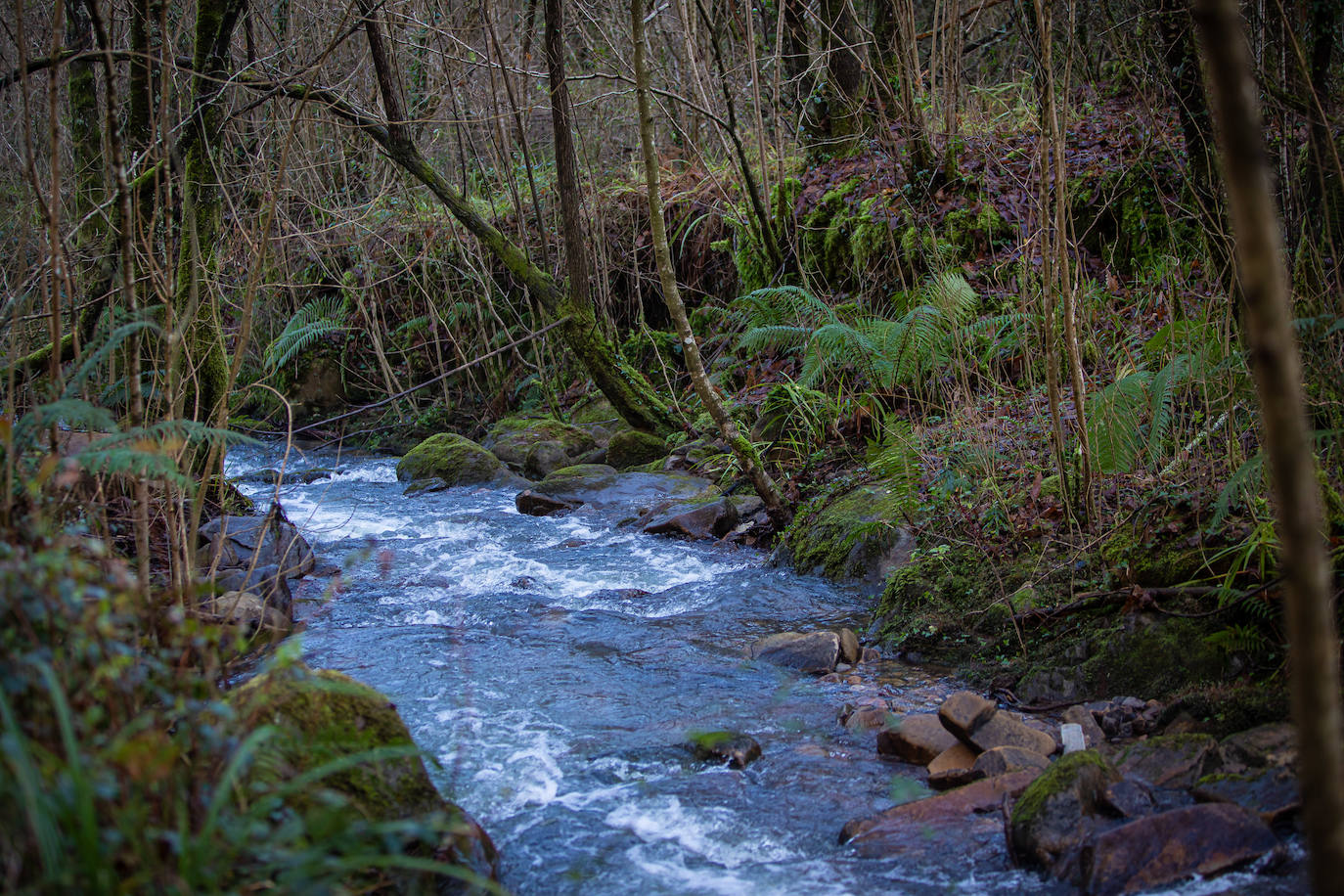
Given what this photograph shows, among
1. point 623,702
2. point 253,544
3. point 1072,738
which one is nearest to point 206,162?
point 253,544

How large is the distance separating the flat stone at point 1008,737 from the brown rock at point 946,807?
19 cm

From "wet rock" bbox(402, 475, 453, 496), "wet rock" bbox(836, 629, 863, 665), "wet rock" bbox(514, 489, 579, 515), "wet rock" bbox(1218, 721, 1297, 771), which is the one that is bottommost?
"wet rock" bbox(836, 629, 863, 665)

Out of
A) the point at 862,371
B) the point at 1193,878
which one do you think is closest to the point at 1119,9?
the point at 862,371

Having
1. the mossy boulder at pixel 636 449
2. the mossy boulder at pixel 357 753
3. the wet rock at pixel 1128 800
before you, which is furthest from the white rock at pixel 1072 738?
the mossy boulder at pixel 636 449

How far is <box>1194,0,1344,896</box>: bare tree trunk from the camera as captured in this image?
1.16m

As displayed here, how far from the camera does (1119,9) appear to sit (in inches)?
249

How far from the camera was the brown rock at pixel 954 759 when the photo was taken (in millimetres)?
3057

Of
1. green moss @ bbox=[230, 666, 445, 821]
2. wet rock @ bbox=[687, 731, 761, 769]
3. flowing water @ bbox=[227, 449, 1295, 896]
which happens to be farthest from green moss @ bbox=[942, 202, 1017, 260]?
green moss @ bbox=[230, 666, 445, 821]

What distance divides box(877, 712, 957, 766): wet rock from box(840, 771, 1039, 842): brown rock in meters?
0.31

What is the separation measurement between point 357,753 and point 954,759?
1.91 metres

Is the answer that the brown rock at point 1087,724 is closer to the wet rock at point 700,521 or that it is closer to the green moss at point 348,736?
the green moss at point 348,736

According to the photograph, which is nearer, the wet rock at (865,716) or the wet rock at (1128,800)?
the wet rock at (1128,800)

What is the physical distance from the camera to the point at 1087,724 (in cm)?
324

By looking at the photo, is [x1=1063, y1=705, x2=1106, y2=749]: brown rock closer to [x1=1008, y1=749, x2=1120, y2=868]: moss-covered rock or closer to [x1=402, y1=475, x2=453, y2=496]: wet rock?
[x1=1008, y1=749, x2=1120, y2=868]: moss-covered rock
